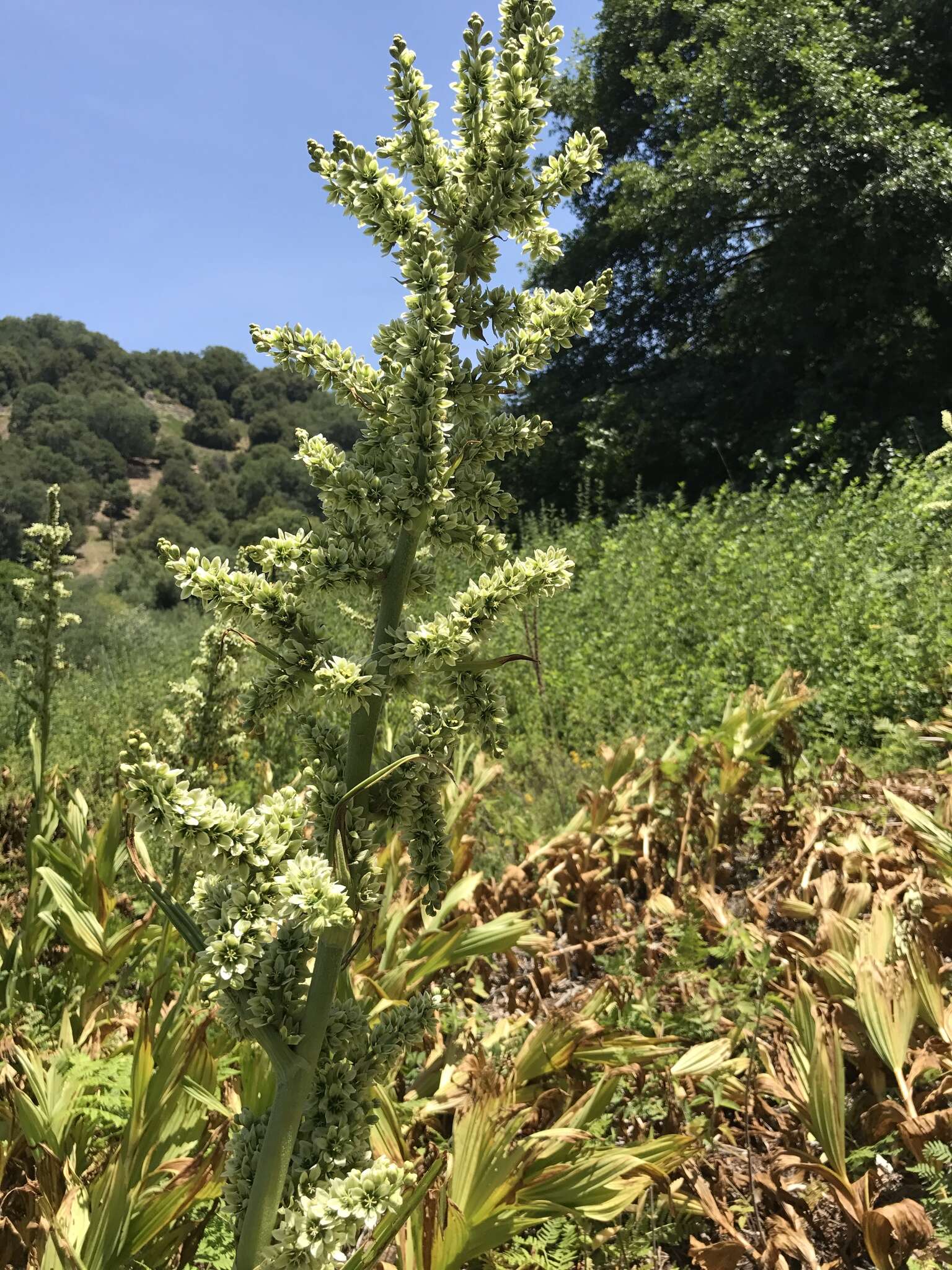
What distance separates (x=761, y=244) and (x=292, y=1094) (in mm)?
21121

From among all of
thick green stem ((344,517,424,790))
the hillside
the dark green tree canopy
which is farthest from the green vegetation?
the hillside

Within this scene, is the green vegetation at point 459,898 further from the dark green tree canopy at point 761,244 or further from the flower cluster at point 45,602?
the dark green tree canopy at point 761,244

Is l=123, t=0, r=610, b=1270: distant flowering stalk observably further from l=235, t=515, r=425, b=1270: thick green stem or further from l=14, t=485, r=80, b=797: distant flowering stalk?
Answer: l=14, t=485, r=80, b=797: distant flowering stalk

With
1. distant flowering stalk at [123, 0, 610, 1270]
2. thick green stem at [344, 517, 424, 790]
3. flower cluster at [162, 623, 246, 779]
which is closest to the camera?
distant flowering stalk at [123, 0, 610, 1270]

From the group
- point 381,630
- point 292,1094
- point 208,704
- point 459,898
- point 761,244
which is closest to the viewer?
point 292,1094

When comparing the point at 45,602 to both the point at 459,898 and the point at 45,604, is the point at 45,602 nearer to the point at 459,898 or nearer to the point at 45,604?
the point at 45,604

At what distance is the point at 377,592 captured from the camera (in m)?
1.39

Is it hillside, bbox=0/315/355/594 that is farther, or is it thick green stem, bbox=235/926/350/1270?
hillside, bbox=0/315/355/594

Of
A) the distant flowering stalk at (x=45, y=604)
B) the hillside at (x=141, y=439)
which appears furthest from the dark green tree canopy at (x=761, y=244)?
the hillside at (x=141, y=439)

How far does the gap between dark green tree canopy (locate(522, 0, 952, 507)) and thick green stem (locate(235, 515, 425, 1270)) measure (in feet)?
46.4

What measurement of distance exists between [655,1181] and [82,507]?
7124 cm

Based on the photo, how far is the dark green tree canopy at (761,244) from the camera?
14883 millimetres

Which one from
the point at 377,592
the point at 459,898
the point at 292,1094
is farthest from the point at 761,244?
the point at 292,1094

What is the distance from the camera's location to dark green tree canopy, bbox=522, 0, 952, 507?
586 inches
